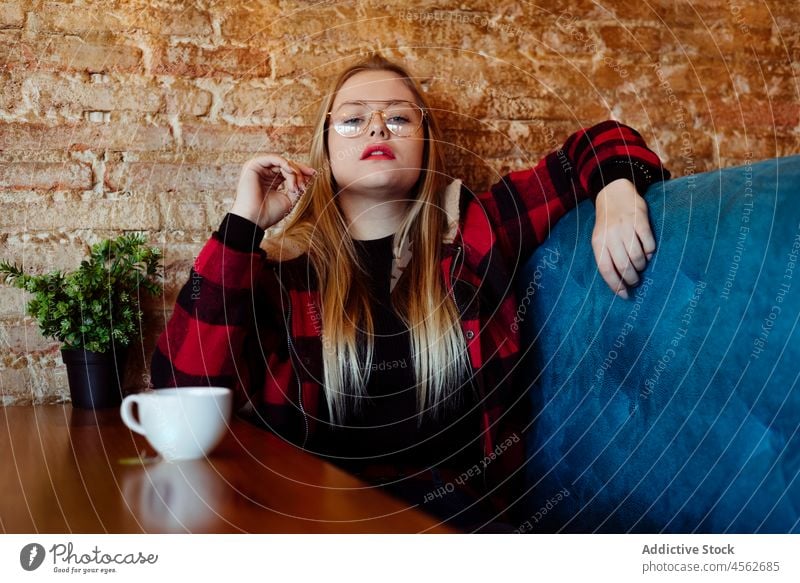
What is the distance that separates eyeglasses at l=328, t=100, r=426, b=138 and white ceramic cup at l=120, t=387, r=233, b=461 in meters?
0.43

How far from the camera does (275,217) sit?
668 mm

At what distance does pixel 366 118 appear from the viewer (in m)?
0.76

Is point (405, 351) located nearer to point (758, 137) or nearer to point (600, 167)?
point (600, 167)

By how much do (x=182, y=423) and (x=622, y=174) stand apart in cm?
46

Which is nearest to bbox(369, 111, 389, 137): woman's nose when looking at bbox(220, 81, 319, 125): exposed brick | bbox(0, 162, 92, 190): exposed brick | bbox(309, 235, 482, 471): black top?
bbox(220, 81, 319, 125): exposed brick

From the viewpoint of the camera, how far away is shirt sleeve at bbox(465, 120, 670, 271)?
669 millimetres

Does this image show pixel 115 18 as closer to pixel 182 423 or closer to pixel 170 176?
pixel 170 176

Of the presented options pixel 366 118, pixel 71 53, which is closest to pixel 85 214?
pixel 71 53

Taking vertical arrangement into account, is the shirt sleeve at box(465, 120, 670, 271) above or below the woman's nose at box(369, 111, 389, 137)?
below

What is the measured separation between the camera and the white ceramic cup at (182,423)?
1.33 ft

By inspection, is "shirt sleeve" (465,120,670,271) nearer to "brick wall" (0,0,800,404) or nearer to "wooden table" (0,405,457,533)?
"brick wall" (0,0,800,404)

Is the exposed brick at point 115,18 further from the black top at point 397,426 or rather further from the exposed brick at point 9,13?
the black top at point 397,426
